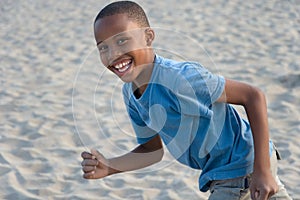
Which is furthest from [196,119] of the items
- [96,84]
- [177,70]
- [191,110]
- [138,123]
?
[96,84]

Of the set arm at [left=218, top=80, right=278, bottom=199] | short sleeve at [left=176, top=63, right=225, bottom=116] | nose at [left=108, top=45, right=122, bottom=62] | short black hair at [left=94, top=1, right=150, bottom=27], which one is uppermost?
short black hair at [left=94, top=1, right=150, bottom=27]

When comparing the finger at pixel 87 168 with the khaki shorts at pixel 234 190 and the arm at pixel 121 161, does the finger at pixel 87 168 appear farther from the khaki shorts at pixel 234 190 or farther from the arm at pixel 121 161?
the khaki shorts at pixel 234 190

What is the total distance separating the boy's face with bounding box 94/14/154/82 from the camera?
175 cm

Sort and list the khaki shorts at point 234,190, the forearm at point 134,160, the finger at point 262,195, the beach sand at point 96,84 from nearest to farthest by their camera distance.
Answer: the finger at point 262,195, the khaki shorts at point 234,190, the forearm at point 134,160, the beach sand at point 96,84

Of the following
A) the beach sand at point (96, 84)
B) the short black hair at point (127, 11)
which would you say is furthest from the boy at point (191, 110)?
the beach sand at point (96, 84)

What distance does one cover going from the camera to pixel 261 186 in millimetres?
1732

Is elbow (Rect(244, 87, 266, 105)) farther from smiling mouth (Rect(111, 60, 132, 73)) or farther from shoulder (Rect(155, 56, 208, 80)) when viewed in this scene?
smiling mouth (Rect(111, 60, 132, 73))

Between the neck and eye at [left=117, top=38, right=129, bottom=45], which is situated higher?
eye at [left=117, top=38, right=129, bottom=45]

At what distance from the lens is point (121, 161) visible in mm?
2061

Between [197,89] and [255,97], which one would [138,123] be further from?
[255,97]

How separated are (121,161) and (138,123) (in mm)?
144

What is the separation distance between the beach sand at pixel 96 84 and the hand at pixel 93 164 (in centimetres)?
45

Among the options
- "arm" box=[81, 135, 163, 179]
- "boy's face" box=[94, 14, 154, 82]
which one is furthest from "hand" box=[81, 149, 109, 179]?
"boy's face" box=[94, 14, 154, 82]

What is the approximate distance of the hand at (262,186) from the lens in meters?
1.72
